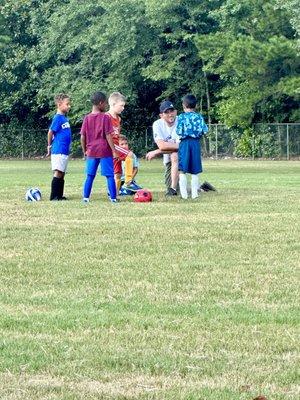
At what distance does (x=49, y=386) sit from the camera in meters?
5.31

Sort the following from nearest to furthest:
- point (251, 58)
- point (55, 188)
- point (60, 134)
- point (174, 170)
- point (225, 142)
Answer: point (60, 134)
point (55, 188)
point (174, 170)
point (251, 58)
point (225, 142)

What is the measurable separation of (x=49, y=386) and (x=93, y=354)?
0.71 metres

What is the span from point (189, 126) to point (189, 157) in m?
0.50

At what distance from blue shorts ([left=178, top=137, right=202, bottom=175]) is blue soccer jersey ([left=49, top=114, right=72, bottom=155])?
1.86m

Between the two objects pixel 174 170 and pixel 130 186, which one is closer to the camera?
pixel 174 170

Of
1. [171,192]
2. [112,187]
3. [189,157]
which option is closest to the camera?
[112,187]

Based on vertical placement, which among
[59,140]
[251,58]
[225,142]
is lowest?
[225,142]

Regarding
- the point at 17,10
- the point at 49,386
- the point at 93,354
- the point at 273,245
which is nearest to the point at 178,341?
the point at 93,354

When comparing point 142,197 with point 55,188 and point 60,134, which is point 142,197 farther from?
point 60,134

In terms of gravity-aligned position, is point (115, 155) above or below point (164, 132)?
below

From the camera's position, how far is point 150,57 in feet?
193

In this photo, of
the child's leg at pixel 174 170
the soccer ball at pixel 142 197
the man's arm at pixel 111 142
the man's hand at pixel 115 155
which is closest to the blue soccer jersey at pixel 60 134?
the man's hand at pixel 115 155

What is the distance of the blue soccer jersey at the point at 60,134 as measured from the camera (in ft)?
58.0

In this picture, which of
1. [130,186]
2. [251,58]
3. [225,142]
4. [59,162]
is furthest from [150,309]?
[225,142]
